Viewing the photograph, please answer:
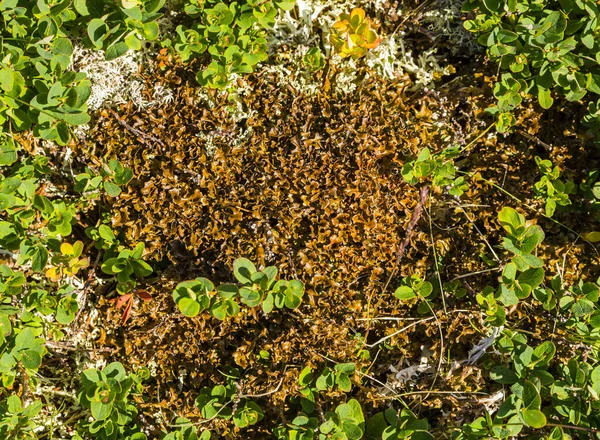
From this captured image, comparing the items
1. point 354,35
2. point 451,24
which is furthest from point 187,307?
point 451,24

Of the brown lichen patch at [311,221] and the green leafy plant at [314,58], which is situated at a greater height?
the green leafy plant at [314,58]

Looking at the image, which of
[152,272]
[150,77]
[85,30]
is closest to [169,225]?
[152,272]

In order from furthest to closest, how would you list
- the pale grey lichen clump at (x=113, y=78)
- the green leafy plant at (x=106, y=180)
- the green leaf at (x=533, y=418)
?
the pale grey lichen clump at (x=113, y=78) < the green leafy plant at (x=106, y=180) < the green leaf at (x=533, y=418)

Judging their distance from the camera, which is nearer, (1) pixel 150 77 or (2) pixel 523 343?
(2) pixel 523 343

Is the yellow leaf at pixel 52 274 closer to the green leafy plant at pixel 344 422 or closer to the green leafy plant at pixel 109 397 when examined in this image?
the green leafy plant at pixel 109 397

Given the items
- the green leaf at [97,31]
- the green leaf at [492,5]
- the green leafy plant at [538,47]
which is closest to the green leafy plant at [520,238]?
the green leafy plant at [538,47]

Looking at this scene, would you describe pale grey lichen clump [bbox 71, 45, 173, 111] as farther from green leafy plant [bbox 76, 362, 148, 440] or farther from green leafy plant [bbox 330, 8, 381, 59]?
green leafy plant [bbox 76, 362, 148, 440]

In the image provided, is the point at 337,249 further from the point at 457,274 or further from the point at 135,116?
the point at 135,116
